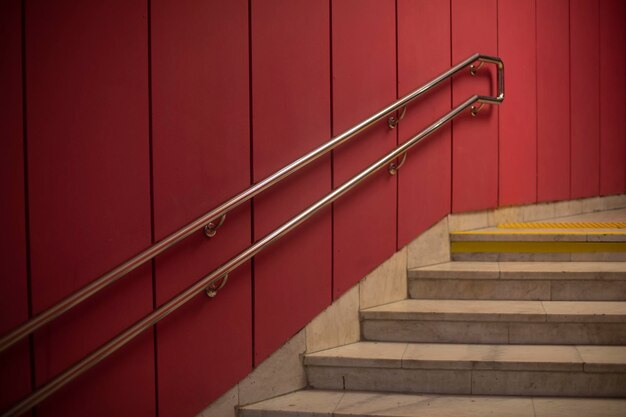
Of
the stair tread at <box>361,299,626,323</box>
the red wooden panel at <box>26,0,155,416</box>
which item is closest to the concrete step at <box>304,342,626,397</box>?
the stair tread at <box>361,299,626,323</box>

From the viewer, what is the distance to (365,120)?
9.82ft

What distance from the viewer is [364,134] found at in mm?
3213

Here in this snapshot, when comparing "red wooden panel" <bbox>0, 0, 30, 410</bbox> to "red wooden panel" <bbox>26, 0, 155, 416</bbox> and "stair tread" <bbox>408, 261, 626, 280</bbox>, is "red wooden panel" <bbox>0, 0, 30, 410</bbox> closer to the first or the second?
"red wooden panel" <bbox>26, 0, 155, 416</bbox>

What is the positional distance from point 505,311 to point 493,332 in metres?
0.11

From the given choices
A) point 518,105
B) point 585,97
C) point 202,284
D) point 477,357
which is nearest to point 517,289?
point 477,357

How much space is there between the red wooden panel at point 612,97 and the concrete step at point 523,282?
2.12 meters

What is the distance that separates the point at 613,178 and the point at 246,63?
3762 mm

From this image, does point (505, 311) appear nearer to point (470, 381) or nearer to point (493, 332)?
point (493, 332)

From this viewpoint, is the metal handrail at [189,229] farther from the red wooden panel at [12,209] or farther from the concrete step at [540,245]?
the concrete step at [540,245]

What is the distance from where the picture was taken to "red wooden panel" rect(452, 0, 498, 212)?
381 centimetres

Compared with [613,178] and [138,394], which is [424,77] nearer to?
[138,394]

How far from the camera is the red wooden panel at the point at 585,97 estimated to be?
4961 millimetres

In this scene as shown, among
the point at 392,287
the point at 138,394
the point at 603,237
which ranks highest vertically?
the point at 603,237

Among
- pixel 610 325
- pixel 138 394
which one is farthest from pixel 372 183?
pixel 138 394
